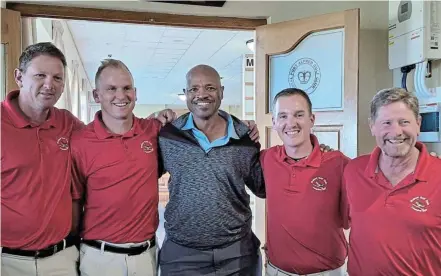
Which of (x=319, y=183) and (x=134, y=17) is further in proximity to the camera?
(x=134, y=17)

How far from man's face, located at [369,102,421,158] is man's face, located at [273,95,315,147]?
1.16 feet

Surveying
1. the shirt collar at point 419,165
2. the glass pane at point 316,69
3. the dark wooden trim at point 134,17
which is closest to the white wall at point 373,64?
the glass pane at point 316,69

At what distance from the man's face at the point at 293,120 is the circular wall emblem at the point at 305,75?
1.18 m

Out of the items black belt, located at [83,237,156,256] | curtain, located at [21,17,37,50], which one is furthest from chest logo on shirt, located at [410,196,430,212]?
curtain, located at [21,17,37,50]

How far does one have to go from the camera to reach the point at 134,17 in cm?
307

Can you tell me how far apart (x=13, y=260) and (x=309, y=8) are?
8.34ft

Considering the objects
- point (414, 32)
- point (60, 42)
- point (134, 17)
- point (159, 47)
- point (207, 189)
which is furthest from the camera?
point (159, 47)

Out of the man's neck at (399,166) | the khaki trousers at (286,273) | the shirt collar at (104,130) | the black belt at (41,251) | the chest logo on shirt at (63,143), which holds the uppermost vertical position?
the shirt collar at (104,130)

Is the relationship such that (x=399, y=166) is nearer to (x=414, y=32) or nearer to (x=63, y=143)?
(x=63, y=143)

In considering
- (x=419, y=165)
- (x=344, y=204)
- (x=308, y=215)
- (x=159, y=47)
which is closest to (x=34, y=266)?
(x=308, y=215)

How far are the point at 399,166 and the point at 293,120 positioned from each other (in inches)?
18.2

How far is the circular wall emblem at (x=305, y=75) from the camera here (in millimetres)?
3027

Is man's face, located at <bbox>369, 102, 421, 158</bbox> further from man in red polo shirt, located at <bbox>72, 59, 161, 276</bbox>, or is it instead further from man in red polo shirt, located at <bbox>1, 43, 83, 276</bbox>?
man in red polo shirt, located at <bbox>1, 43, 83, 276</bbox>

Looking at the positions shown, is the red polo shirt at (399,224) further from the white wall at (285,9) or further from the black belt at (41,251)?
the white wall at (285,9)
